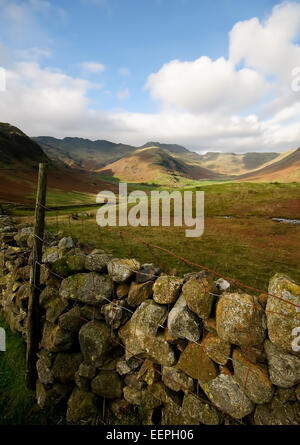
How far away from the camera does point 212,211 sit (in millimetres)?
41250

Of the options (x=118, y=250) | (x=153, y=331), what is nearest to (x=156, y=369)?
(x=153, y=331)

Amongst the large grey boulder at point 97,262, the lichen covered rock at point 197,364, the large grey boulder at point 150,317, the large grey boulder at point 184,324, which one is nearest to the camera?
the lichen covered rock at point 197,364

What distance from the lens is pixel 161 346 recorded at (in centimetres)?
574

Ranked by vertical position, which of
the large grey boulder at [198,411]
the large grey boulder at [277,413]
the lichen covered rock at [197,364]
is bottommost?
the large grey boulder at [198,411]

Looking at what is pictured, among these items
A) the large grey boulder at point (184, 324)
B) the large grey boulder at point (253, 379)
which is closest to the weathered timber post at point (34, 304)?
the large grey boulder at point (184, 324)

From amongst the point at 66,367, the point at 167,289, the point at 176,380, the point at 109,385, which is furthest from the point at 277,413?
the point at 66,367

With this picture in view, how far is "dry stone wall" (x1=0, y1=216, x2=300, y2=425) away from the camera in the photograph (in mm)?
4273

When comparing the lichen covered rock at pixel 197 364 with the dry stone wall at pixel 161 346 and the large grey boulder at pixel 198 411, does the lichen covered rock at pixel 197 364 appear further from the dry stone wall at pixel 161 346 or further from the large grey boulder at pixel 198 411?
the large grey boulder at pixel 198 411

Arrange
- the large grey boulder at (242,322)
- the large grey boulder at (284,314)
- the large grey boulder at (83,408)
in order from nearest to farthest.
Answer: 1. the large grey boulder at (284,314)
2. the large grey boulder at (242,322)
3. the large grey boulder at (83,408)

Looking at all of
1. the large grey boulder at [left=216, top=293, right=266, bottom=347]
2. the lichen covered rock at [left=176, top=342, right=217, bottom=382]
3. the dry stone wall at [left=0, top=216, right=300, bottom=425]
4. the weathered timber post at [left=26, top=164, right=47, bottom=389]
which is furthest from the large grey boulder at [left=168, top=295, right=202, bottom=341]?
the weathered timber post at [left=26, top=164, right=47, bottom=389]

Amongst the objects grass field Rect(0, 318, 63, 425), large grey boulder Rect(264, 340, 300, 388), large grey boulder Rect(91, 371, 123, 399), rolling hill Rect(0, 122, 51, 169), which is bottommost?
grass field Rect(0, 318, 63, 425)

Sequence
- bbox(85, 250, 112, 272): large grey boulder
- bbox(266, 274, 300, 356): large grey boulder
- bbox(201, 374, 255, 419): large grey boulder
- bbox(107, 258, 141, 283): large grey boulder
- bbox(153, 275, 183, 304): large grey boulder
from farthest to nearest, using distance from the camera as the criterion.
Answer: bbox(85, 250, 112, 272): large grey boulder → bbox(107, 258, 141, 283): large grey boulder → bbox(153, 275, 183, 304): large grey boulder → bbox(201, 374, 255, 419): large grey boulder → bbox(266, 274, 300, 356): large grey boulder

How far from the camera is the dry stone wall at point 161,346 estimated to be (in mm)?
4273

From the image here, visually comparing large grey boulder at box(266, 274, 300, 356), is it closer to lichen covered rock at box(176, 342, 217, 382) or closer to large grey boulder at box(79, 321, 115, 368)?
lichen covered rock at box(176, 342, 217, 382)
